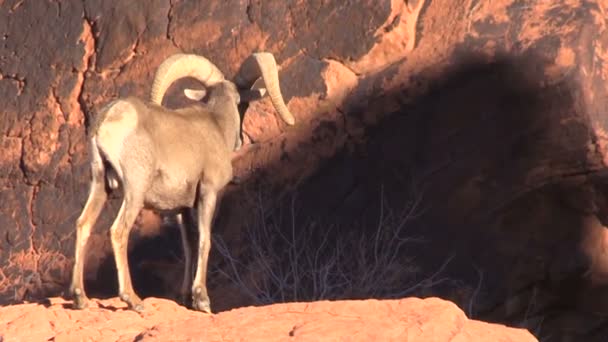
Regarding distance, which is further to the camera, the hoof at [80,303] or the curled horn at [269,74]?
the curled horn at [269,74]

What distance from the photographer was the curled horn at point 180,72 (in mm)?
12070

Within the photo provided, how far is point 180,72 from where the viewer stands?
40.1 ft

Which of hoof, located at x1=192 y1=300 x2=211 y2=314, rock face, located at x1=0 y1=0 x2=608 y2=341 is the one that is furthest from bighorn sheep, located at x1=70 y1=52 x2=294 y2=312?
rock face, located at x1=0 y1=0 x2=608 y2=341

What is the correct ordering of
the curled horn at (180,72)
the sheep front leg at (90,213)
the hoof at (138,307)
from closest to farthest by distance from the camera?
the hoof at (138,307) → the sheep front leg at (90,213) → the curled horn at (180,72)

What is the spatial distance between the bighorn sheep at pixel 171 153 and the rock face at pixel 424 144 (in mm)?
992

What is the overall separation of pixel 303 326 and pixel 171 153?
2.85 meters

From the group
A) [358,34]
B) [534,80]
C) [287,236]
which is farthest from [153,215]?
[534,80]

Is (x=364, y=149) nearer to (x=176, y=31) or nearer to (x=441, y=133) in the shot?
(x=441, y=133)

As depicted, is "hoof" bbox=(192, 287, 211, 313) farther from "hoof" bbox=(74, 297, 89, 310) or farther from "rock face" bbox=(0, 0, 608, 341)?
"rock face" bbox=(0, 0, 608, 341)

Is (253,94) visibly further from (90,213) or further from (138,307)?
(138,307)

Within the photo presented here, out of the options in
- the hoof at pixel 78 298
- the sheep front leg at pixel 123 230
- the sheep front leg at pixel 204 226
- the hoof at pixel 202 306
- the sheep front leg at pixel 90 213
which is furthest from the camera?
the sheep front leg at pixel 204 226

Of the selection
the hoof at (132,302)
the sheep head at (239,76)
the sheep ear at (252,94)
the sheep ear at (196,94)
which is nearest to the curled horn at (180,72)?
the sheep head at (239,76)

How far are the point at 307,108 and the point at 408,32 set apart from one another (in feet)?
3.63

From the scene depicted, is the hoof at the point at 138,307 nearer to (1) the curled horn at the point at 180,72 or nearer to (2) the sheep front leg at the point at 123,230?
(2) the sheep front leg at the point at 123,230
